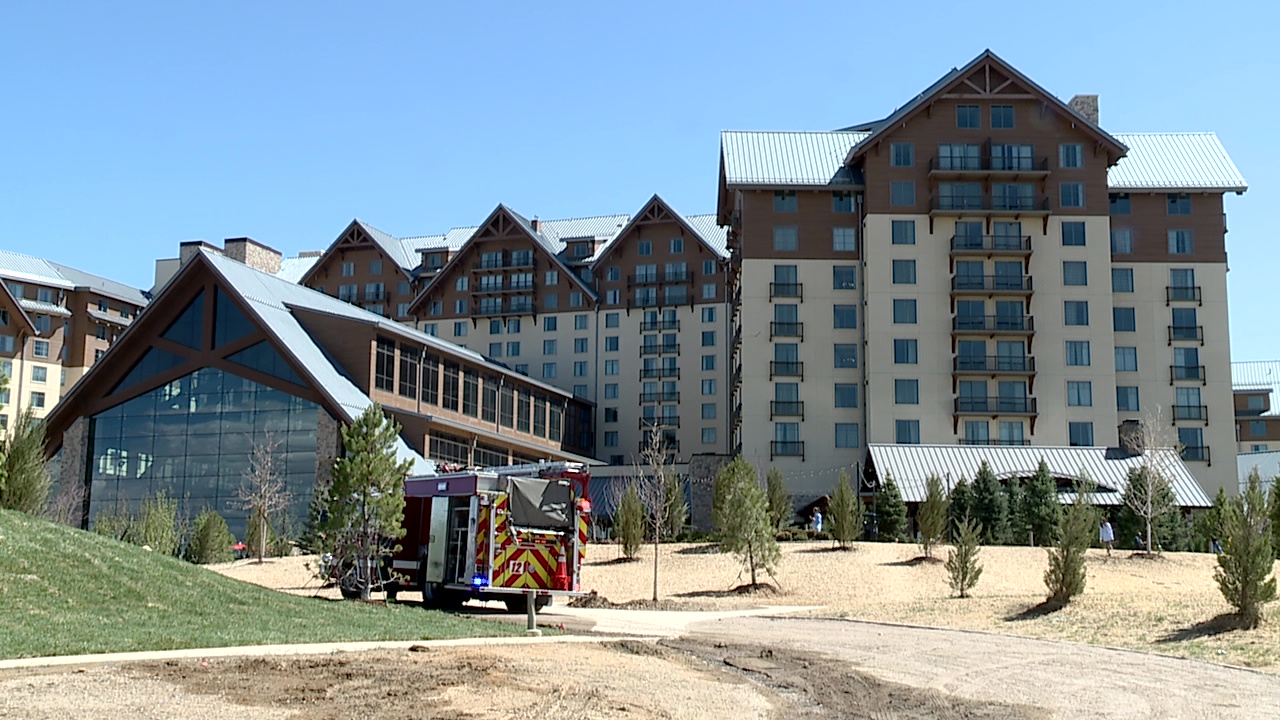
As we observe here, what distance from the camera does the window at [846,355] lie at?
7138 cm

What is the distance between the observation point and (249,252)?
88500mm

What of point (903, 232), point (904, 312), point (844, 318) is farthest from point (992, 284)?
point (844, 318)

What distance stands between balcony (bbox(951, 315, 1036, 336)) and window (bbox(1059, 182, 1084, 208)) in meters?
7.13

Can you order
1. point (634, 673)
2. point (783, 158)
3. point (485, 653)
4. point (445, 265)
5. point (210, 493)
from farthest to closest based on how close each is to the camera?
point (445, 265) < point (783, 158) < point (210, 493) < point (485, 653) < point (634, 673)

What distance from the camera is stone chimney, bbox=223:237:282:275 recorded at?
3452 inches

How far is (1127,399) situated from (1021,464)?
12425mm

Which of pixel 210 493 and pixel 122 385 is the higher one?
pixel 122 385

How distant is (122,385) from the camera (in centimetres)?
6172

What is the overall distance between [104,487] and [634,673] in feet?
169

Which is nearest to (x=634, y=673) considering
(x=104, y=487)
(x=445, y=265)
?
(x=104, y=487)

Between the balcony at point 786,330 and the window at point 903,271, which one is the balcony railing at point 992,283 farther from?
the balcony at point 786,330

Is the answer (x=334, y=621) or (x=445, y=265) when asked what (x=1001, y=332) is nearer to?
(x=445, y=265)

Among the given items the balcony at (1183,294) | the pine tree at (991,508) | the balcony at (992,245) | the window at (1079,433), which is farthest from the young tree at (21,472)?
the balcony at (1183,294)

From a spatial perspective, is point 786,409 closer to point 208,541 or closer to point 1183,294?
point 1183,294
